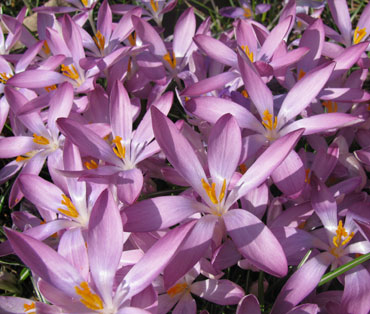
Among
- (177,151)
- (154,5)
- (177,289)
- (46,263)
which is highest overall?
(154,5)

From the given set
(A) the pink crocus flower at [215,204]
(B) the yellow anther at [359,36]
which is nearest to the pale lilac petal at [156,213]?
(A) the pink crocus flower at [215,204]

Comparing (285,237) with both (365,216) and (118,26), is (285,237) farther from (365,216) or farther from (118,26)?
(118,26)

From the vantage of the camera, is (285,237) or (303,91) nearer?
(285,237)

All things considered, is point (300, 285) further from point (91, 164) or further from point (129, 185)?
point (91, 164)

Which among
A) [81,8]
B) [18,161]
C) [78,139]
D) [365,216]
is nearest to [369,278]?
[365,216]

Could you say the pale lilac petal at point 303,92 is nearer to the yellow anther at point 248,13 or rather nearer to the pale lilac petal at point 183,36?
the pale lilac petal at point 183,36

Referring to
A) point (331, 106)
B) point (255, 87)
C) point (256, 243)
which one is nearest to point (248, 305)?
point (256, 243)

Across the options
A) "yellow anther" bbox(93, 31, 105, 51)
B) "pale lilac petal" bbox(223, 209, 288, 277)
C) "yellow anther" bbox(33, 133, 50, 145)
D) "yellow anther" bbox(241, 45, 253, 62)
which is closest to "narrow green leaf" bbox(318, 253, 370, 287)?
"pale lilac petal" bbox(223, 209, 288, 277)
